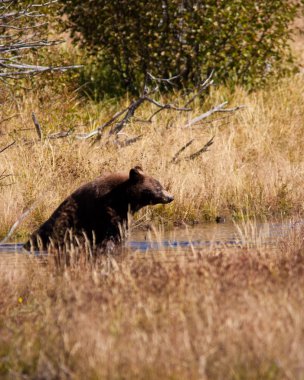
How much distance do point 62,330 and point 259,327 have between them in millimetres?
1170

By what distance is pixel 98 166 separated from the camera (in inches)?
501

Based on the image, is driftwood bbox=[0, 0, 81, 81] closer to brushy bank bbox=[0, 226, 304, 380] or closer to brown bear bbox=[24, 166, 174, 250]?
brown bear bbox=[24, 166, 174, 250]

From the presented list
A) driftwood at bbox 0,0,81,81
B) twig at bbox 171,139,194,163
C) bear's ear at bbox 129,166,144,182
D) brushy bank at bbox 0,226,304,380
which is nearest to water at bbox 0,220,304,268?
bear's ear at bbox 129,166,144,182

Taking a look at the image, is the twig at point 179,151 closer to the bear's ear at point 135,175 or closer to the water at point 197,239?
the water at point 197,239

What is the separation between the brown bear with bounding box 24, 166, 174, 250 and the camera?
942 centimetres

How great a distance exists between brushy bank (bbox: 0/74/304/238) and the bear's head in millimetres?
1106

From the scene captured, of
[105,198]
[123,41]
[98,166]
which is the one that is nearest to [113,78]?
[123,41]

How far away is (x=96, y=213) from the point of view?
9.53 meters

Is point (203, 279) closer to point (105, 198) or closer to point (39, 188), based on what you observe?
point (105, 198)

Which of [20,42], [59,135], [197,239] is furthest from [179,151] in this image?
[197,239]

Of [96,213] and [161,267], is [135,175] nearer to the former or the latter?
[96,213]

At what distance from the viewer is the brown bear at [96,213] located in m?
9.42

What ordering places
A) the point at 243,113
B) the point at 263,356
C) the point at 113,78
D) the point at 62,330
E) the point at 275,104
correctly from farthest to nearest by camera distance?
1. the point at 113,78
2. the point at 275,104
3. the point at 243,113
4. the point at 62,330
5. the point at 263,356

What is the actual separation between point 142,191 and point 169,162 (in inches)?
134
